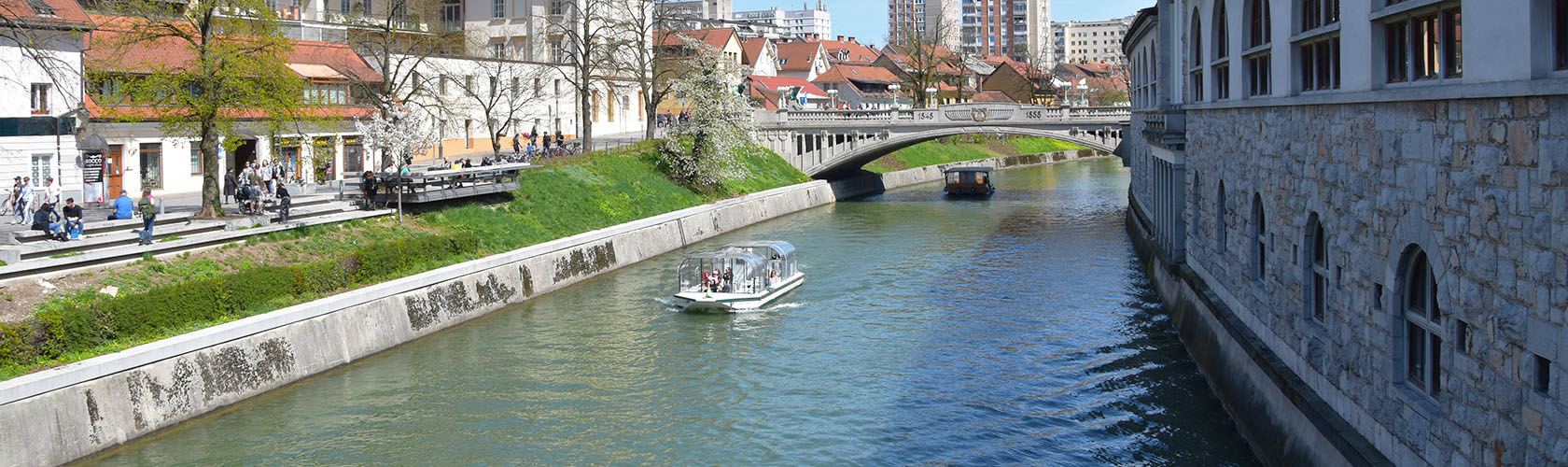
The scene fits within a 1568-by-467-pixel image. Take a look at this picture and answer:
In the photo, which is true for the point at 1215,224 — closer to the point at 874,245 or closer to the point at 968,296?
the point at 968,296

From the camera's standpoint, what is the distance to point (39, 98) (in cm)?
4038

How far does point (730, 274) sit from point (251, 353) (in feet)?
45.2

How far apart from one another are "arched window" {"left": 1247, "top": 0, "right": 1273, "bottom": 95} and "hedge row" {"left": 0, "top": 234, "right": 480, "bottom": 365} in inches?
787

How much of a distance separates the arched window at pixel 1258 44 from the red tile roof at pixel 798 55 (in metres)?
111

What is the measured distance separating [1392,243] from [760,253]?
25.9 m

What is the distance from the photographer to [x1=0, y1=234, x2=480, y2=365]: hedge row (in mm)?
21453

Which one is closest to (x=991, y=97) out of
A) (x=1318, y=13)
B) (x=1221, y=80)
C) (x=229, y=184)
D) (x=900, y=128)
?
(x=900, y=128)

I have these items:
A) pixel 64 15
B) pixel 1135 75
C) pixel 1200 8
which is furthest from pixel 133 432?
pixel 1135 75

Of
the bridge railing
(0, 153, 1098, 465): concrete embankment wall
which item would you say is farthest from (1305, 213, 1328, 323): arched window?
the bridge railing

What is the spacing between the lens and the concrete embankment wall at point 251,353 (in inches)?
797

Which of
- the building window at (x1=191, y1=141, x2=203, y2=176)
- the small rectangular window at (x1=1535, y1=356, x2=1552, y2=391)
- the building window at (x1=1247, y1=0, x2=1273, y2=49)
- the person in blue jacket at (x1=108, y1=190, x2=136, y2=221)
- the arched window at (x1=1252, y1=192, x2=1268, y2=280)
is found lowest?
the small rectangular window at (x1=1535, y1=356, x2=1552, y2=391)

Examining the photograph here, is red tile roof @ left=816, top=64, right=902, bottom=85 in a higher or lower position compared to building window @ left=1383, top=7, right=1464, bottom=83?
higher

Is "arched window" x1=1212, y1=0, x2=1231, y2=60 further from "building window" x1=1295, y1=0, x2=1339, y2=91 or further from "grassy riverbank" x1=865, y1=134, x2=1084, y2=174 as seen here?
"grassy riverbank" x1=865, y1=134, x2=1084, y2=174

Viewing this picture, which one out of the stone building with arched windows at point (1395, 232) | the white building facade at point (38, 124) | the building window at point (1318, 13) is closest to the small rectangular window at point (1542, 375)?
the stone building with arched windows at point (1395, 232)
